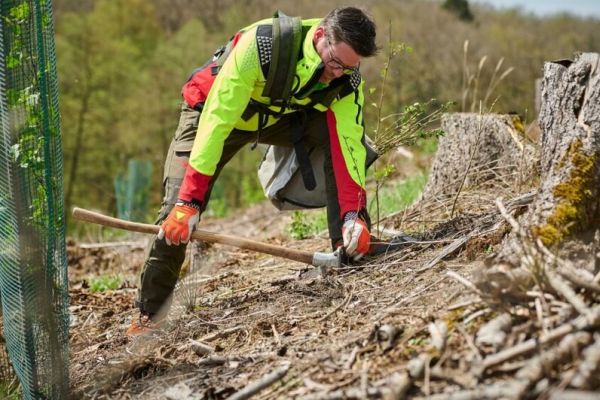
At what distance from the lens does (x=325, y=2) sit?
28.1m

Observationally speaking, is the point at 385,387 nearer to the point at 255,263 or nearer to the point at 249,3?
the point at 255,263

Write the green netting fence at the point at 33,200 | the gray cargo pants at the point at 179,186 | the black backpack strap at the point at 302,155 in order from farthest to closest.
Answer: the black backpack strap at the point at 302,155 → the gray cargo pants at the point at 179,186 → the green netting fence at the point at 33,200

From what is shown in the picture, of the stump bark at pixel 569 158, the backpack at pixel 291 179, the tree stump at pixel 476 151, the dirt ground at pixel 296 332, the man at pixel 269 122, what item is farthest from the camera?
the tree stump at pixel 476 151

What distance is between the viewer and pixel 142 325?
4.32 meters

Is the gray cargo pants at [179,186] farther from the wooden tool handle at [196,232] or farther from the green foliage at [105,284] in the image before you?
the green foliage at [105,284]

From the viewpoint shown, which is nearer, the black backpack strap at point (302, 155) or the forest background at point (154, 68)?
the black backpack strap at point (302, 155)

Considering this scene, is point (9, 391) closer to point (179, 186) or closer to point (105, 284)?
point (179, 186)

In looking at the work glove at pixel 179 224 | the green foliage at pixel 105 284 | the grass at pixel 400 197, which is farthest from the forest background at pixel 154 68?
the work glove at pixel 179 224

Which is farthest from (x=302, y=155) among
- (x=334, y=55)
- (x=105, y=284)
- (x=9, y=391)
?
(x=105, y=284)

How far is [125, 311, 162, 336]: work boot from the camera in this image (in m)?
4.20

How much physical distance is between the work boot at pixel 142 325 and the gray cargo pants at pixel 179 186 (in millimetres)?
50

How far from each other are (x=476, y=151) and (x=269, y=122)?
5.84ft

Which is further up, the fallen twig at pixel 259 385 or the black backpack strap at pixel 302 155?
the black backpack strap at pixel 302 155

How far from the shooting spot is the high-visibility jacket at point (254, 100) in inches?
158
